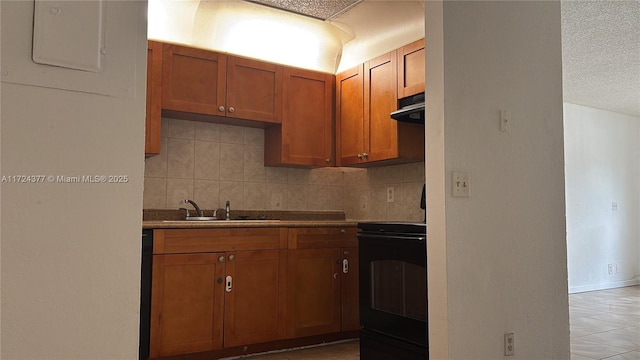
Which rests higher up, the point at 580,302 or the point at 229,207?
the point at 229,207

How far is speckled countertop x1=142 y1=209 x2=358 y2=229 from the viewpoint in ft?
9.88

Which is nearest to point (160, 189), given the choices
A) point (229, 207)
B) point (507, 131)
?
point (229, 207)

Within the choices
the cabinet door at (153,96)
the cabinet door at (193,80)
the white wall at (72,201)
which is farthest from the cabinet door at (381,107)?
the white wall at (72,201)

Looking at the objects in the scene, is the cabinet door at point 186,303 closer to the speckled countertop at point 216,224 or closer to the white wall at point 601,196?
the speckled countertop at point 216,224

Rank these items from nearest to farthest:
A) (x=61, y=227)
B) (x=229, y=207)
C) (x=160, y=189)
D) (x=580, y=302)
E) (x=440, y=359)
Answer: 1. (x=61, y=227)
2. (x=440, y=359)
3. (x=160, y=189)
4. (x=229, y=207)
5. (x=580, y=302)

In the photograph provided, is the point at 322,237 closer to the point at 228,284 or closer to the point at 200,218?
the point at 228,284

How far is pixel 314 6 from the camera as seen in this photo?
3.69 metres

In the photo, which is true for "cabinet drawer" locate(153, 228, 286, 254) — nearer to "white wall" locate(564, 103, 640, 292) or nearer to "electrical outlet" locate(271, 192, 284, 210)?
"electrical outlet" locate(271, 192, 284, 210)

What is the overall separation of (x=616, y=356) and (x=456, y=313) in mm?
1928

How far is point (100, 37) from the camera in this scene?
1.50m

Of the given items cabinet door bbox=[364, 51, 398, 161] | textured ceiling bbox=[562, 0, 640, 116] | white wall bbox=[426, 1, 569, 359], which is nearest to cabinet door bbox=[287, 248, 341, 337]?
cabinet door bbox=[364, 51, 398, 161]

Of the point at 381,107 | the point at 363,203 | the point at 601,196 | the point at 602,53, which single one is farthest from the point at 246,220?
the point at 601,196

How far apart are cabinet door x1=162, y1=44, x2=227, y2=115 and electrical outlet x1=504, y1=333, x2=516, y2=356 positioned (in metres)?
2.32

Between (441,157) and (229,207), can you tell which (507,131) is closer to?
(441,157)
